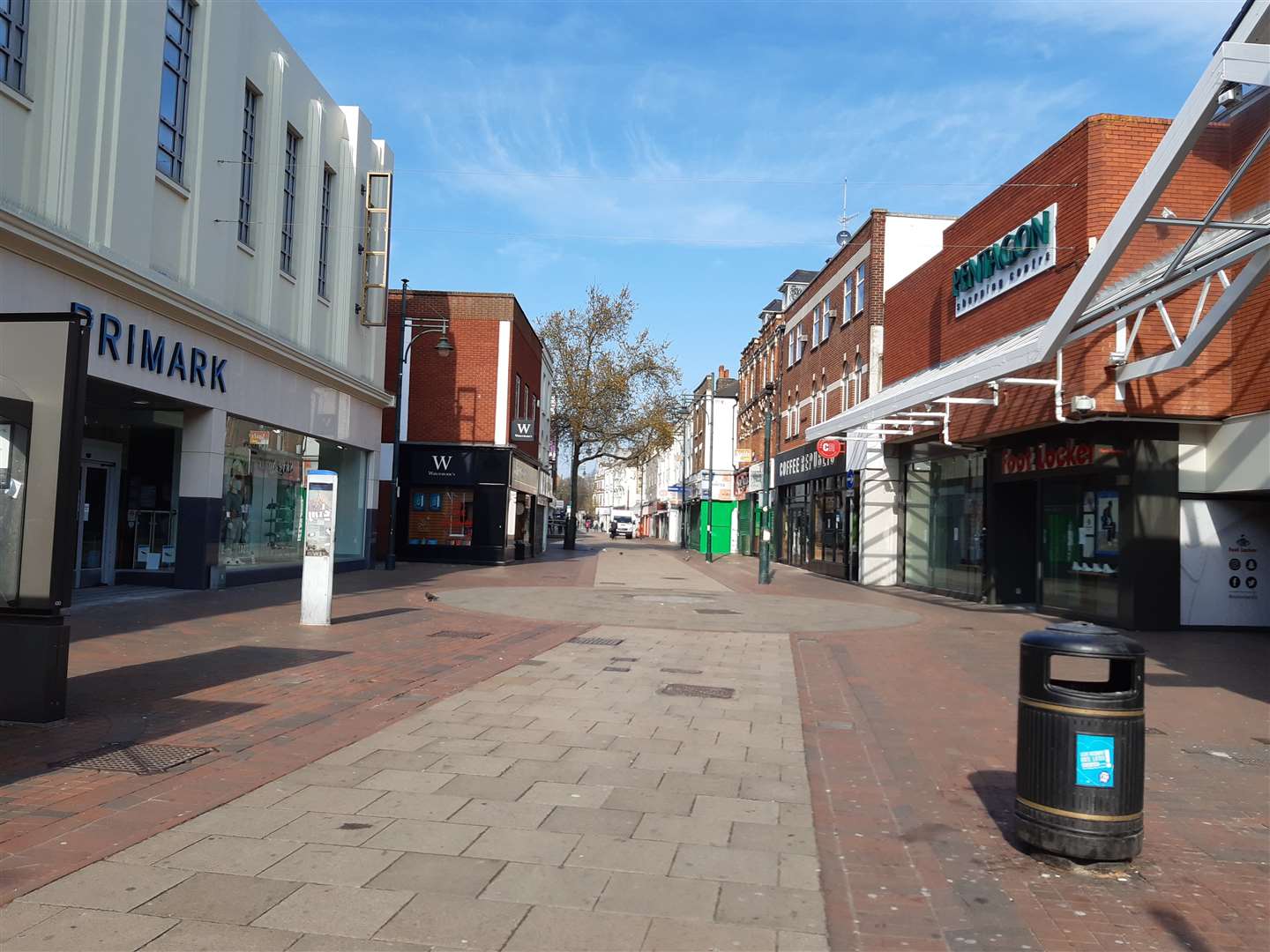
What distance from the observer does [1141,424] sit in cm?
1609

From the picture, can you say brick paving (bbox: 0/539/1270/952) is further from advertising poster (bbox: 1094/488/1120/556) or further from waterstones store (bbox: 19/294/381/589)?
waterstones store (bbox: 19/294/381/589)

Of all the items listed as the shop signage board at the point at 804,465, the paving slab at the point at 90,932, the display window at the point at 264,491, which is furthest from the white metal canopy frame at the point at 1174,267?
the display window at the point at 264,491

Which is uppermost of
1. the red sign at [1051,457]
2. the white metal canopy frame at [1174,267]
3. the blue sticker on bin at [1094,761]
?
the white metal canopy frame at [1174,267]

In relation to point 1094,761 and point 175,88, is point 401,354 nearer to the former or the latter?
point 175,88

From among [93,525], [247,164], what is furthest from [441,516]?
[247,164]

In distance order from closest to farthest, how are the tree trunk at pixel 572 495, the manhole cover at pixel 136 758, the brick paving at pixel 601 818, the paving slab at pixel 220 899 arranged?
the paving slab at pixel 220 899, the brick paving at pixel 601 818, the manhole cover at pixel 136 758, the tree trunk at pixel 572 495

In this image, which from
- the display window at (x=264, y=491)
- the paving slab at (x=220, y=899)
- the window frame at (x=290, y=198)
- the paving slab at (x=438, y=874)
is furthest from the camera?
the window frame at (x=290, y=198)

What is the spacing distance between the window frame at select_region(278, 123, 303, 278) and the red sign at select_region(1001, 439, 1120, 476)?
1535cm

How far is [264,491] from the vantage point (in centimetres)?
2069

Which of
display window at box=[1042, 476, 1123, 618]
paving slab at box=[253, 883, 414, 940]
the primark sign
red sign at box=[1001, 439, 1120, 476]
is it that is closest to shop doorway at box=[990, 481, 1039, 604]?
red sign at box=[1001, 439, 1120, 476]

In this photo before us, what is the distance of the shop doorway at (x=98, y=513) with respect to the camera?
1758 centimetres

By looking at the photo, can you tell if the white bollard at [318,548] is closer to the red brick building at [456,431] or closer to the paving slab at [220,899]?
the paving slab at [220,899]

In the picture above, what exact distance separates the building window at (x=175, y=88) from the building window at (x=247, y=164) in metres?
2.23

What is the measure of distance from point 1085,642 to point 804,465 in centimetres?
3152
